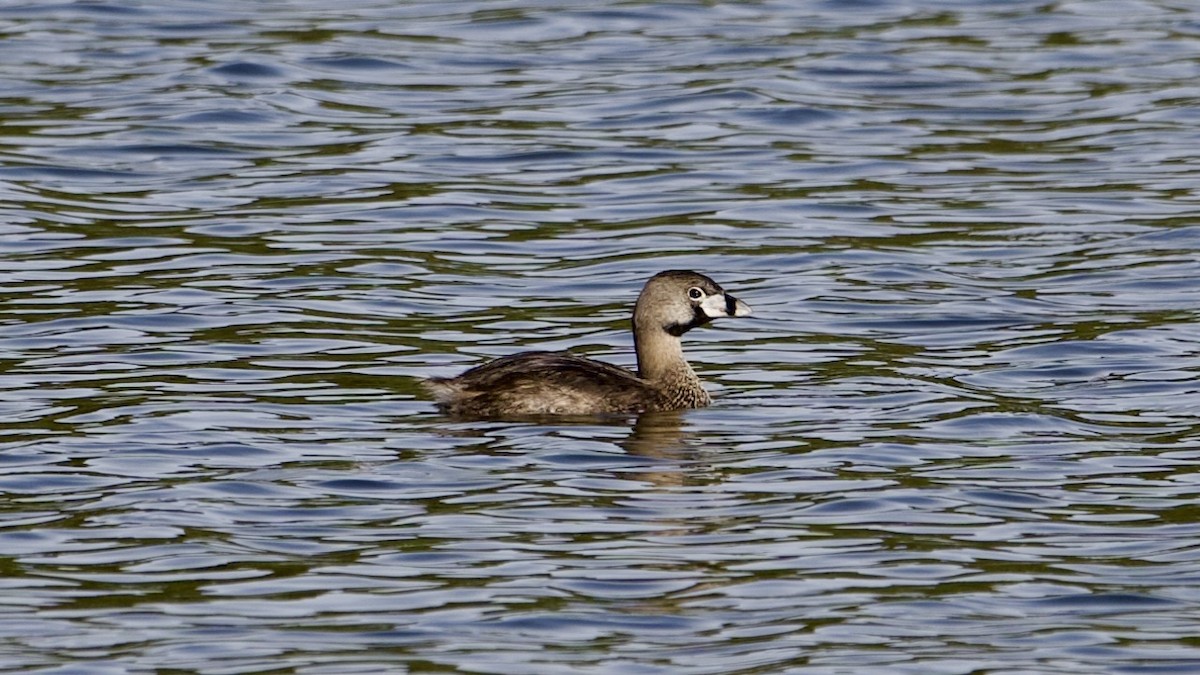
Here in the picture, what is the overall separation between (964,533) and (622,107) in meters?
11.8

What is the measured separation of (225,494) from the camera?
10875 mm

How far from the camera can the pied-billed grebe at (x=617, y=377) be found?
41.7ft

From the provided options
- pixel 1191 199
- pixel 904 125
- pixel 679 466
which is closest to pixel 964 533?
pixel 679 466

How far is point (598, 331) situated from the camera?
49.8 ft

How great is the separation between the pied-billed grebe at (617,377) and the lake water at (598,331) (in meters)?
0.16

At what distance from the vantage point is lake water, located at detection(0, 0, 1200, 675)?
930 centimetres

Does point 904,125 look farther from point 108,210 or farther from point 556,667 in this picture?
point 556,667

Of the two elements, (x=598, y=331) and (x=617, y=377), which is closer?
(x=617, y=377)

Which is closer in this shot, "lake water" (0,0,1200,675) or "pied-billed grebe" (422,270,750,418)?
"lake water" (0,0,1200,675)

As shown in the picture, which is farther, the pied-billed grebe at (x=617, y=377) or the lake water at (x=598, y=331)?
the pied-billed grebe at (x=617, y=377)

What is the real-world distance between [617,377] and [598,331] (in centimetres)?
202

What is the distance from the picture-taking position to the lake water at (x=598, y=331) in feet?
30.5

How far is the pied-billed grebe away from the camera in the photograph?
41.7ft

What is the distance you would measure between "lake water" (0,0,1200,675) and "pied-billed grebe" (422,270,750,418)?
158mm
